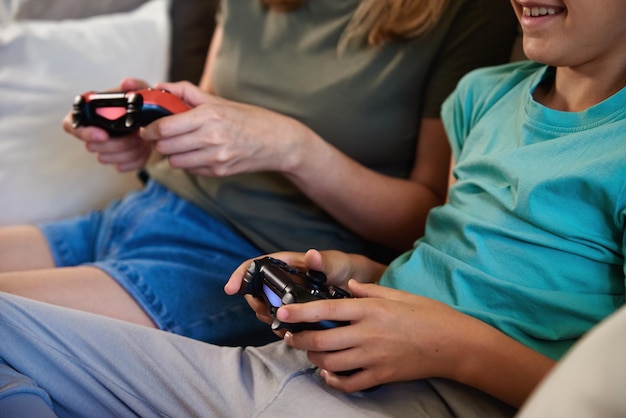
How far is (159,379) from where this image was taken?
744 millimetres

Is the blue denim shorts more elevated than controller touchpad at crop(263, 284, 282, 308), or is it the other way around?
controller touchpad at crop(263, 284, 282, 308)

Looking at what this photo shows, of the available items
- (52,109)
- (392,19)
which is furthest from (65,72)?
(392,19)

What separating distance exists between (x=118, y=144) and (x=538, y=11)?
579 millimetres

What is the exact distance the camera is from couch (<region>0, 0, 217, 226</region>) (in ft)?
4.11

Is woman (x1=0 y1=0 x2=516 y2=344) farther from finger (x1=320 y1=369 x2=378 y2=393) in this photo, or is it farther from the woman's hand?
finger (x1=320 y1=369 x2=378 y2=393)

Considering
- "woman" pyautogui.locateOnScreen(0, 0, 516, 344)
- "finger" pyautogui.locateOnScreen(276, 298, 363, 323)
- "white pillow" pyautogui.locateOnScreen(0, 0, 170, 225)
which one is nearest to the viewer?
"finger" pyautogui.locateOnScreen(276, 298, 363, 323)

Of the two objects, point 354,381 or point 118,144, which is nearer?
point 354,381

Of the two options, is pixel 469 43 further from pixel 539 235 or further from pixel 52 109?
pixel 52 109

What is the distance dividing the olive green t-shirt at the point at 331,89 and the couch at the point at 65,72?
0.73 ft

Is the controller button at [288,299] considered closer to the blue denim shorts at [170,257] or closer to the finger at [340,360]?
the finger at [340,360]

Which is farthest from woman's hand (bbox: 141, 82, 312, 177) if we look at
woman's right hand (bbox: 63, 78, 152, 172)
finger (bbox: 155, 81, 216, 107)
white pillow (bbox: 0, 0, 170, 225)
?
white pillow (bbox: 0, 0, 170, 225)

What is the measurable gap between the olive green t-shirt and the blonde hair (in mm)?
12

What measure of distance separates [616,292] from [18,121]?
3.30ft

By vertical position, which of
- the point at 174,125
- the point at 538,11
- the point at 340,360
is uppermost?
the point at 538,11
